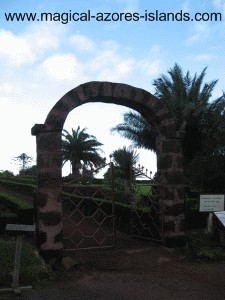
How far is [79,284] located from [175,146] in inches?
136

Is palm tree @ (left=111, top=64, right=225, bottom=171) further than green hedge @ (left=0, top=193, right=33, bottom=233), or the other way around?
palm tree @ (left=111, top=64, right=225, bottom=171)

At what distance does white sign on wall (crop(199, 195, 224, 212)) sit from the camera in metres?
7.34

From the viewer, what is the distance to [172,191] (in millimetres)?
6621

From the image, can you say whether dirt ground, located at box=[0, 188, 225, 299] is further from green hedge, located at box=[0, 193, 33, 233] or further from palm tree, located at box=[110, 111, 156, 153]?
palm tree, located at box=[110, 111, 156, 153]

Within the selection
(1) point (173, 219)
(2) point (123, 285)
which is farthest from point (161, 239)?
(2) point (123, 285)

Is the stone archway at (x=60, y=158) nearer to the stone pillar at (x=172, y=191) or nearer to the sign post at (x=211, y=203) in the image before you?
the stone pillar at (x=172, y=191)

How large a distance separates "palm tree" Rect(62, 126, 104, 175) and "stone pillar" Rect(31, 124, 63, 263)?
74.6 feet

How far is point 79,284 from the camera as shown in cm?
457

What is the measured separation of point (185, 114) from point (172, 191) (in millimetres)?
10257

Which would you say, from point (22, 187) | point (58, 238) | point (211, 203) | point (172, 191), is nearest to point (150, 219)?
point (172, 191)

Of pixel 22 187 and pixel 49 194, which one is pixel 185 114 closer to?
pixel 22 187

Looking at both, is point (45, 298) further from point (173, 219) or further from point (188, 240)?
point (188, 240)

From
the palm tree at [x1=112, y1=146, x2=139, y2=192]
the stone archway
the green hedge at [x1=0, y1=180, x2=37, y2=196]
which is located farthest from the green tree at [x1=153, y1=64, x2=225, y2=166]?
the stone archway

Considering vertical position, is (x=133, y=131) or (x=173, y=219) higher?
(x=133, y=131)
